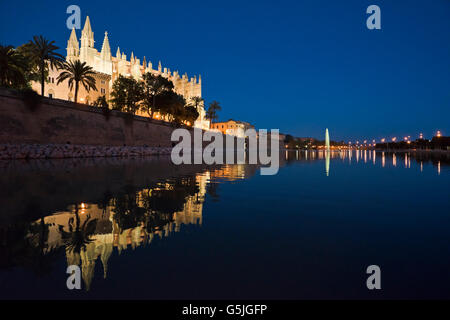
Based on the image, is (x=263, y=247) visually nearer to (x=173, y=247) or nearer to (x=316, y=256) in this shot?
(x=316, y=256)

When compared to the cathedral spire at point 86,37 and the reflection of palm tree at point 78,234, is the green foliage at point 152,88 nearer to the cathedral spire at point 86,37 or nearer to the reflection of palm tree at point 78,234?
the cathedral spire at point 86,37

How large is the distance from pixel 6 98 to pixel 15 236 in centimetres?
2533

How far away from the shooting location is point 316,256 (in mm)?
3920

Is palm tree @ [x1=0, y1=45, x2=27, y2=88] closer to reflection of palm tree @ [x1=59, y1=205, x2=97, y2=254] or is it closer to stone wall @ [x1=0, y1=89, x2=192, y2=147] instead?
stone wall @ [x1=0, y1=89, x2=192, y2=147]

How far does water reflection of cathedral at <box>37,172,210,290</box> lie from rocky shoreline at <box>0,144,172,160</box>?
2121 centimetres

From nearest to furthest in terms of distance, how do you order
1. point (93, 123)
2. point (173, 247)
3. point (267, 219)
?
point (173, 247) < point (267, 219) < point (93, 123)

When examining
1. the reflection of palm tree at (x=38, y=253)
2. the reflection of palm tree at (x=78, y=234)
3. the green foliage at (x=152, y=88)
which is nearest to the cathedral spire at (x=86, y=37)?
the green foliage at (x=152, y=88)

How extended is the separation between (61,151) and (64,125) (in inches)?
125

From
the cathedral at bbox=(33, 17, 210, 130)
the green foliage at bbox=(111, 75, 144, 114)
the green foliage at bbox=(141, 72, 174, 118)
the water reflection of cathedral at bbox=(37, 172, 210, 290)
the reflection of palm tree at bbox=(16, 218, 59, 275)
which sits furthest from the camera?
the cathedral at bbox=(33, 17, 210, 130)

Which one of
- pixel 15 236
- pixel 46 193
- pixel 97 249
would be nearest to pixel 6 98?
pixel 46 193

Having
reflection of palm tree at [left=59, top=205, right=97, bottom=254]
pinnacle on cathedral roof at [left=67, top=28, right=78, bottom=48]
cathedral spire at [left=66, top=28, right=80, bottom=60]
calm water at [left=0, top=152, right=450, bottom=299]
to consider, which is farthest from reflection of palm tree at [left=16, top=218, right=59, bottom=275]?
pinnacle on cathedral roof at [left=67, top=28, right=78, bottom=48]

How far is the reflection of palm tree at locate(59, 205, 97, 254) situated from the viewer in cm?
421

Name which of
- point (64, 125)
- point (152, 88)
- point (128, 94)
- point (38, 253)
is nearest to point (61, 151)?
point (64, 125)

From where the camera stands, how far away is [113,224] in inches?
210
